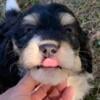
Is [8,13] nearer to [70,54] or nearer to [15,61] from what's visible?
[15,61]

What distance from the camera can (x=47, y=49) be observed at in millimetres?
3367

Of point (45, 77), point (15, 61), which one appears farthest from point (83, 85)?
point (45, 77)

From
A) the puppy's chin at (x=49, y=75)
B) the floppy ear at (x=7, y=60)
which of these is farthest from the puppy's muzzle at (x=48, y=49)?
the floppy ear at (x=7, y=60)

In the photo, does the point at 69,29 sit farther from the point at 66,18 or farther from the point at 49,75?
the point at 49,75

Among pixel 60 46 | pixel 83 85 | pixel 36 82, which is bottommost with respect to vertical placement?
pixel 83 85

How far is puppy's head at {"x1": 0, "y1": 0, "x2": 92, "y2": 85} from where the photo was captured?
11.3 ft

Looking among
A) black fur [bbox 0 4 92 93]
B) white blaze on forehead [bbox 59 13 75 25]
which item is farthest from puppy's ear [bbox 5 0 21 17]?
white blaze on forehead [bbox 59 13 75 25]

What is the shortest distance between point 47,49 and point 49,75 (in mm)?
240

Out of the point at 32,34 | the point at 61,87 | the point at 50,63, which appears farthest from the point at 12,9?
the point at 50,63

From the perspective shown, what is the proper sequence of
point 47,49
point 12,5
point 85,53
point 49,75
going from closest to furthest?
point 47,49 → point 49,75 → point 85,53 → point 12,5

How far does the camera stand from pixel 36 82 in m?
3.69

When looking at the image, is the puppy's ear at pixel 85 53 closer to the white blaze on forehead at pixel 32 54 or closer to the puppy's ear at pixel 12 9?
the white blaze on forehead at pixel 32 54

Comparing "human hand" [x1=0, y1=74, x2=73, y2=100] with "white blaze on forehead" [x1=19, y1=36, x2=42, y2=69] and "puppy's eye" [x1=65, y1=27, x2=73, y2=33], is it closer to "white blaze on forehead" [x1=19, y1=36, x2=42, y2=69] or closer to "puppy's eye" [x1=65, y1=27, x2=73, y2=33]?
"white blaze on forehead" [x1=19, y1=36, x2=42, y2=69]

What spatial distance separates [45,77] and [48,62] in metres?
0.18
